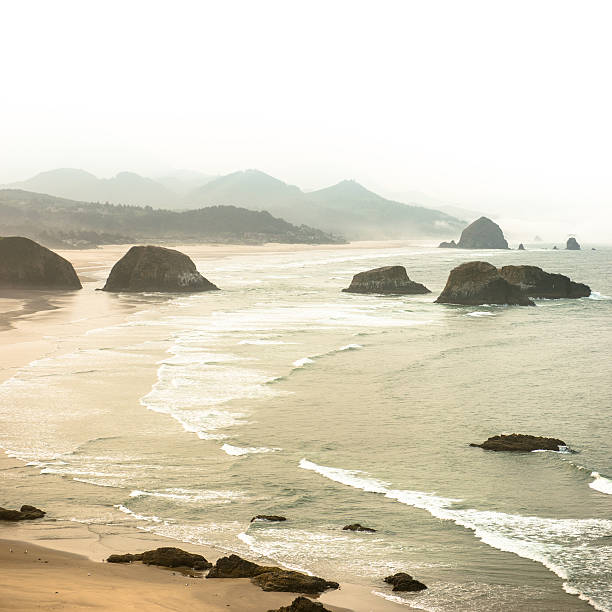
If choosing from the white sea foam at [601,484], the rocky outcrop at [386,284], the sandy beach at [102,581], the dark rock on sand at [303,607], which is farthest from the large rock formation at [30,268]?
the dark rock on sand at [303,607]

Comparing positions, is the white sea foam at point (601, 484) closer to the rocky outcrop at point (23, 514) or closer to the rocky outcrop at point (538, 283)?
the rocky outcrop at point (23, 514)

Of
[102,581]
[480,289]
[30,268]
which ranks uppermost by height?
[30,268]

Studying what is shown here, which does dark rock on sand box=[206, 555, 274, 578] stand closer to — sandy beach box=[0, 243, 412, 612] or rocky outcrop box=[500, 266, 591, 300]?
sandy beach box=[0, 243, 412, 612]

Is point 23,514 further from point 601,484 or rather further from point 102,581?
point 601,484

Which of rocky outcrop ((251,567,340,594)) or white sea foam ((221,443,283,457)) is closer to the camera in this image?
rocky outcrop ((251,567,340,594))

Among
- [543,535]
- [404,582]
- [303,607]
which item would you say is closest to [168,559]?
[303,607]

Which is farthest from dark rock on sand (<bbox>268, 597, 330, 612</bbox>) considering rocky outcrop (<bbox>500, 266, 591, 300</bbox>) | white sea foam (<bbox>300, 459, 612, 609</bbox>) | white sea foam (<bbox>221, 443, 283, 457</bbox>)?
rocky outcrop (<bbox>500, 266, 591, 300</bbox>)

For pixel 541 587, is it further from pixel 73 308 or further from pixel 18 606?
pixel 73 308
